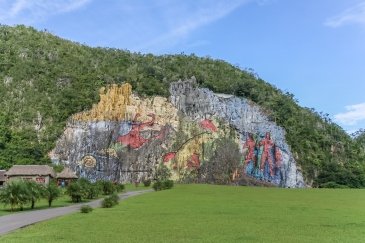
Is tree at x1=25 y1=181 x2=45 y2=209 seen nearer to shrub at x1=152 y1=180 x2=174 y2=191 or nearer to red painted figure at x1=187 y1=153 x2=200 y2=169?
shrub at x1=152 y1=180 x2=174 y2=191

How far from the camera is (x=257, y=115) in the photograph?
99.8m

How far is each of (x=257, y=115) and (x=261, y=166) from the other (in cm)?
1154

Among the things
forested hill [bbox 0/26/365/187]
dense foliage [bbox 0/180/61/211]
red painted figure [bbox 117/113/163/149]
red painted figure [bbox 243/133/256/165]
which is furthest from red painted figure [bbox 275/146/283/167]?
dense foliage [bbox 0/180/61/211]

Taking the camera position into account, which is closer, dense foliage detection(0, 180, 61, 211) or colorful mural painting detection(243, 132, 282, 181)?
dense foliage detection(0, 180, 61, 211)

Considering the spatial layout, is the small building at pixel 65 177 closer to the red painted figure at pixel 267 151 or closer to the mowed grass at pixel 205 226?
the red painted figure at pixel 267 151

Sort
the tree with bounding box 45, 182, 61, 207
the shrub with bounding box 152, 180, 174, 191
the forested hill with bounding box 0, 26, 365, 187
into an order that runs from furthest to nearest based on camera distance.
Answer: the forested hill with bounding box 0, 26, 365, 187, the shrub with bounding box 152, 180, 174, 191, the tree with bounding box 45, 182, 61, 207

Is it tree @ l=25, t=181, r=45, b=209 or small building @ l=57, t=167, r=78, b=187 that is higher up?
small building @ l=57, t=167, r=78, b=187

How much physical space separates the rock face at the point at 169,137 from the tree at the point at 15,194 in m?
46.9

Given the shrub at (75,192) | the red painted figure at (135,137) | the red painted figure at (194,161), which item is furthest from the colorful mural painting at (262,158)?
the shrub at (75,192)

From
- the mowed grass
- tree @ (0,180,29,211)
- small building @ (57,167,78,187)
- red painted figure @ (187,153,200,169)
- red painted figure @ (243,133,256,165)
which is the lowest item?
the mowed grass

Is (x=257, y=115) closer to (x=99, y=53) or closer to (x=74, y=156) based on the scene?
(x=74, y=156)

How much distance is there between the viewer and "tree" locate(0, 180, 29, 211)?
4109 centimetres

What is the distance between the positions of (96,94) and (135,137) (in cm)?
1274

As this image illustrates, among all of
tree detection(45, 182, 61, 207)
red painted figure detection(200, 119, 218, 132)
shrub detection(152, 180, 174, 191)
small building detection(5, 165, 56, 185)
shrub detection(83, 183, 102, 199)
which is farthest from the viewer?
red painted figure detection(200, 119, 218, 132)
